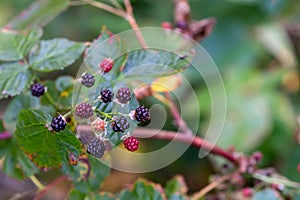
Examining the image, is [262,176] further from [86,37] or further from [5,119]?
[86,37]

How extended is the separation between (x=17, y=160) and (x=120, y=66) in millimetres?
272

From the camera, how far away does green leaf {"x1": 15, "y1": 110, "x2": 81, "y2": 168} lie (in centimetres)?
73

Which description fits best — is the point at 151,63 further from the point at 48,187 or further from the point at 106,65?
the point at 48,187

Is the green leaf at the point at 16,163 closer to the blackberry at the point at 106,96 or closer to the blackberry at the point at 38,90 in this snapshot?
the blackberry at the point at 38,90

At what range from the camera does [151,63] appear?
35.6 inches

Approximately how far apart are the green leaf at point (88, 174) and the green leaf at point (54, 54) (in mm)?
179

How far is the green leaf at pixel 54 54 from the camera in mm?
912

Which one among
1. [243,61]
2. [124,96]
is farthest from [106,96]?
[243,61]

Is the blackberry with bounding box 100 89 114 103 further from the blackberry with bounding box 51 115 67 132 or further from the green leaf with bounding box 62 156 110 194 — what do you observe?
the green leaf with bounding box 62 156 110 194

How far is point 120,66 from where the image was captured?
0.89 meters

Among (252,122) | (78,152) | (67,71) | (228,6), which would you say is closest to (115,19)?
(67,71)

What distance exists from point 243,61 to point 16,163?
1236 mm

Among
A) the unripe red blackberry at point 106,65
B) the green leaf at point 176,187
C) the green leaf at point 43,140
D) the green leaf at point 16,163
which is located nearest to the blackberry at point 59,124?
the green leaf at point 43,140

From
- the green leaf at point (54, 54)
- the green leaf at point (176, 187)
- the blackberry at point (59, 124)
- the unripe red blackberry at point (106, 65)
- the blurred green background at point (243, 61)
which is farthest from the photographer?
the blurred green background at point (243, 61)
